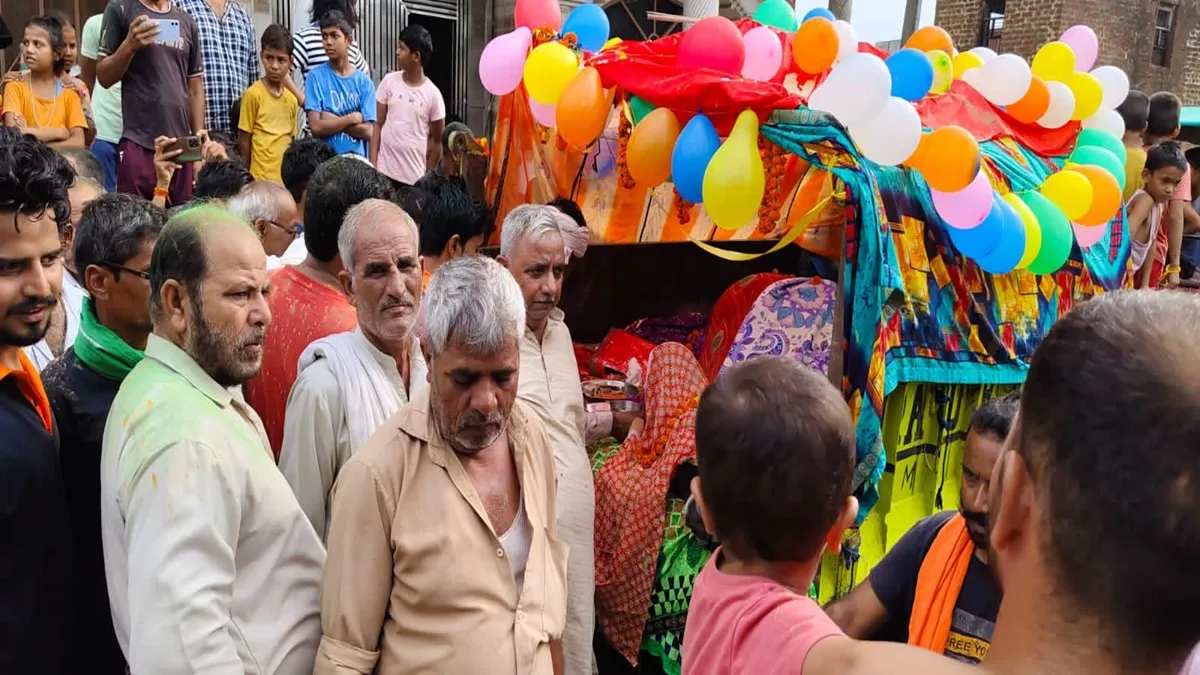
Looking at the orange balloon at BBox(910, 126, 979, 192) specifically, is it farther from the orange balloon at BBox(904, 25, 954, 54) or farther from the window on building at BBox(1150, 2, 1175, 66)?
the window on building at BBox(1150, 2, 1175, 66)

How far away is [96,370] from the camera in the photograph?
1.88 metres

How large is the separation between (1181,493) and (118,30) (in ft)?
16.7

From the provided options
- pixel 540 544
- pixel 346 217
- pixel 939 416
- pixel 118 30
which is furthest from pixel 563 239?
pixel 118 30

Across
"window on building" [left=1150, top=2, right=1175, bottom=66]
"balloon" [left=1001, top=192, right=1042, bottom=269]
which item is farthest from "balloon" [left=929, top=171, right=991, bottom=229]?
"window on building" [left=1150, top=2, right=1175, bottom=66]

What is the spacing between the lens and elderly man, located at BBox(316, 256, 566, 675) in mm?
1751

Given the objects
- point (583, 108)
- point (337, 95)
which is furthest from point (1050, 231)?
point (337, 95)

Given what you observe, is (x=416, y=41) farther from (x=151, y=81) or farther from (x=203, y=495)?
(x=203, y=495)

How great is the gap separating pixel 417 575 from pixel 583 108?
2.13 meters

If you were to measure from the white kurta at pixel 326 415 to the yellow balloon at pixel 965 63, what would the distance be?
3147mm

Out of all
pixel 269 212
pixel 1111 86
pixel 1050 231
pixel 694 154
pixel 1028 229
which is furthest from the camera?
pixel 1111 86

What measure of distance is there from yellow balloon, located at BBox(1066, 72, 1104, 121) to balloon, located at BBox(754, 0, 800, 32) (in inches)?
52.6

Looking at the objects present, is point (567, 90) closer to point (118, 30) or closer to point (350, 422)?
point (350, 422)

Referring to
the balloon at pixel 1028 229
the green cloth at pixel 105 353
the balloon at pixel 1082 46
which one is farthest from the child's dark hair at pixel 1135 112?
the green cloth at pixel 105 353

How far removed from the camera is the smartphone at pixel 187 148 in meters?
4.24
